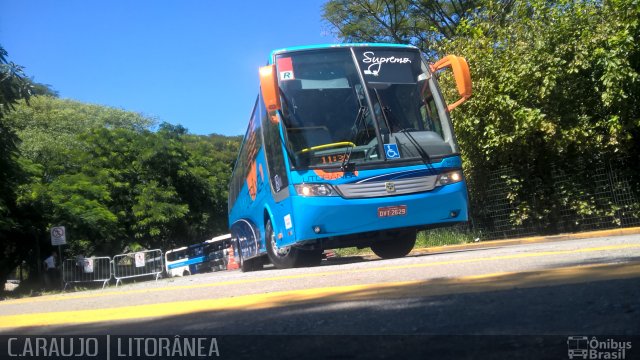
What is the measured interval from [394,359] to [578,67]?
12.6 m

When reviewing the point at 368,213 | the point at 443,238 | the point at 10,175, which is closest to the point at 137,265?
the point at 10,175

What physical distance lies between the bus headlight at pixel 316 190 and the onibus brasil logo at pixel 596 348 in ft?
17.6

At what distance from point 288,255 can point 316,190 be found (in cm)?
196

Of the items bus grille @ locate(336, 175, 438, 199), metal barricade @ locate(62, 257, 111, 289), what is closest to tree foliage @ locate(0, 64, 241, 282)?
metal barricade @ locate(62, 257, 111, 289)

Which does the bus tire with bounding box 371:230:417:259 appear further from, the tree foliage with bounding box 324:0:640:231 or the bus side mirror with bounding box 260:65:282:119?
the tree foliage with bounding box 324:0:640:231

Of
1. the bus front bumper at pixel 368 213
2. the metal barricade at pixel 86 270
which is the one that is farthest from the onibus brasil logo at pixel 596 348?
the metal barricade at pixel 86 270

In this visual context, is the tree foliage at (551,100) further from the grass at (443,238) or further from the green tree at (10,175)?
the green tree at (10,175)

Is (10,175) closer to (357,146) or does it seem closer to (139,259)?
(139,259)

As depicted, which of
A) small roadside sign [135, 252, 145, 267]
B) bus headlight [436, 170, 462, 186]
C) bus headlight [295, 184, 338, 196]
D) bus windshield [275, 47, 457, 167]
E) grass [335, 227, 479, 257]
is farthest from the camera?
small roadside sign [135, 252, 145, 267]

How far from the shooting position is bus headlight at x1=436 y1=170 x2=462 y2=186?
8.94 meters

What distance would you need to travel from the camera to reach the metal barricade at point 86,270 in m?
21.6

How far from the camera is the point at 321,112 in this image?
8.78m

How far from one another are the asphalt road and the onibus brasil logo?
0.08m

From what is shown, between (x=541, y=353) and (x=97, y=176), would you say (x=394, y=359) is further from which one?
(x=97, y=176)
